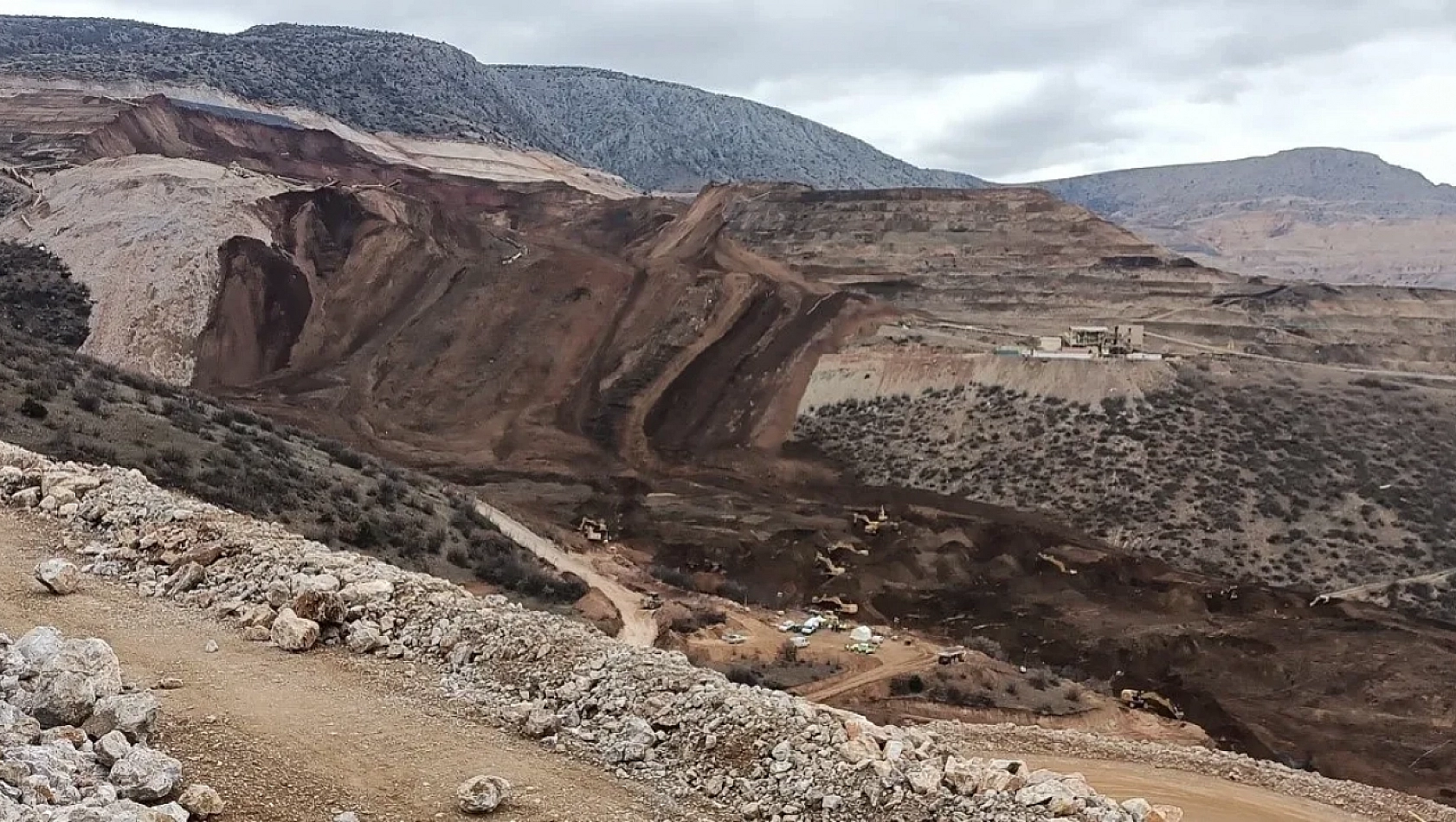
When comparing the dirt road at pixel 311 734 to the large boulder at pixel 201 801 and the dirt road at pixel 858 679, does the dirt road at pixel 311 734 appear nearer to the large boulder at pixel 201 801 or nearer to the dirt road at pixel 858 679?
the large boulder at pixel 201 801

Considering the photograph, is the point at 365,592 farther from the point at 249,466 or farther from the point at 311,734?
the point at 249,466

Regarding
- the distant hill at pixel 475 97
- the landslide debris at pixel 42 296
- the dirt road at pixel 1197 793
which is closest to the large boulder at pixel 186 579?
the dirt road at pixel 1197 793

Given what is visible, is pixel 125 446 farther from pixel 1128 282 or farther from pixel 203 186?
pixel 1128 282

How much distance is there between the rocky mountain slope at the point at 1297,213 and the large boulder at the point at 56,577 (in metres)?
132

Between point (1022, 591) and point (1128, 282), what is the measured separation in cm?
3379

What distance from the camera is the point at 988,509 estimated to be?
3334 centimetres

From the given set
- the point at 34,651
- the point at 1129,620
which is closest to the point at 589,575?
the point at 1129,620

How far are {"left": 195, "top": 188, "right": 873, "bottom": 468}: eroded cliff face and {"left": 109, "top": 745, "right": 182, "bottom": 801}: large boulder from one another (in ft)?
107

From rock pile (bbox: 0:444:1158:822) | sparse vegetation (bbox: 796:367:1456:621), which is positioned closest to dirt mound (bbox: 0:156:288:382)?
sparse vegetation (bbox: 796:367:1456:621)

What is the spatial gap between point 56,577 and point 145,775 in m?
4.77

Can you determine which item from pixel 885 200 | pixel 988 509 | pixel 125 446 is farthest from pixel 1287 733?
pixel 885 200

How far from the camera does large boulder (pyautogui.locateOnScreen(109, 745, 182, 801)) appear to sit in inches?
248

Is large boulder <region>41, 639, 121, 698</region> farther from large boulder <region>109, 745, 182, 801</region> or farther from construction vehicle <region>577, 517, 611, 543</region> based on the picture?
construction vehicle <region>577, 517, 611, 543</region>

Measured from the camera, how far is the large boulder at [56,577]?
10.1 metres
